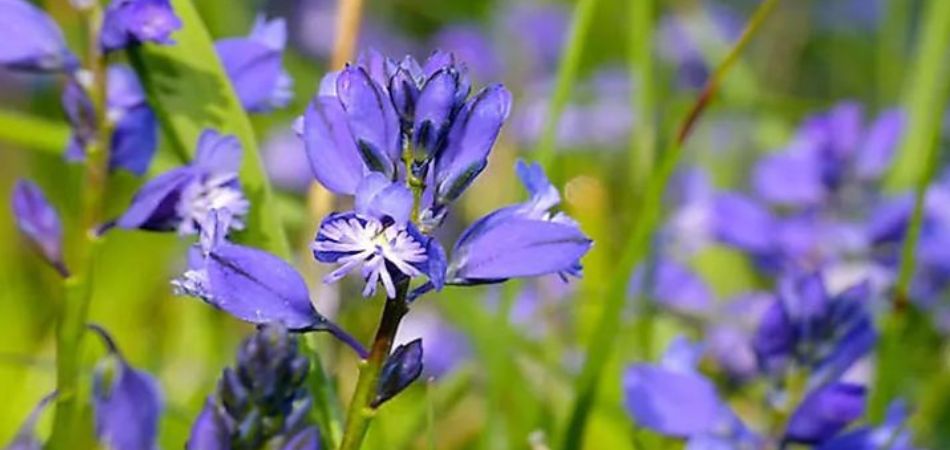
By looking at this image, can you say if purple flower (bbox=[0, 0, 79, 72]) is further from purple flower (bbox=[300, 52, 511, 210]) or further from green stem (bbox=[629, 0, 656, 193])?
green stem (bbox=[629, 0, 656, 193])

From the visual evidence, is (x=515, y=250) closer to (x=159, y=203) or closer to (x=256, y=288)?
(x=256, y=288)

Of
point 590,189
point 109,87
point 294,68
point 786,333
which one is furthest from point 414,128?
point 294,68

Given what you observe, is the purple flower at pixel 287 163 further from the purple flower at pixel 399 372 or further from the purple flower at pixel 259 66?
the purple flower at pixel 399 372

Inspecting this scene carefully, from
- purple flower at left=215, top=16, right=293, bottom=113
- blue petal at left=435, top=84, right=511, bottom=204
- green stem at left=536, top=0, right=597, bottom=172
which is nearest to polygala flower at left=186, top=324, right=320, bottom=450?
blue petal at left=435, top=84, right=511, bottom=204

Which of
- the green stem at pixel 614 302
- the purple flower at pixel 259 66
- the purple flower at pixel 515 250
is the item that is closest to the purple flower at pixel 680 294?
the green stem at pixel 614 302

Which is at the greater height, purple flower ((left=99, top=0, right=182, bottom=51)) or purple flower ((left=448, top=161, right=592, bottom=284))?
purple flower ((left=99, top=0, right=182, bottom=51))

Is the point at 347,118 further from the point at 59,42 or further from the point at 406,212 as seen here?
the point at 59,42
